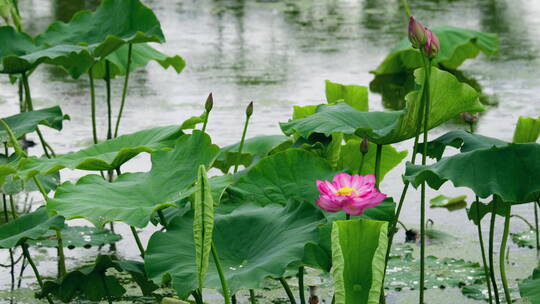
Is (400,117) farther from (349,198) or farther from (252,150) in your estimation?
(252,150)

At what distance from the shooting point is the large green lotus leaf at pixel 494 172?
153 centimetres

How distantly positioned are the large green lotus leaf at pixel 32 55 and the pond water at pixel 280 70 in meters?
0.46

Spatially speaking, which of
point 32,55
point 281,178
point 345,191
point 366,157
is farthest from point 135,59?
point 345,191

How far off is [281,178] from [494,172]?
0.43 meters

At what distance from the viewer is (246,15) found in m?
6.28

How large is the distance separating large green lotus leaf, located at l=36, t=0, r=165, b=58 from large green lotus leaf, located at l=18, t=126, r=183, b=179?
551 mm

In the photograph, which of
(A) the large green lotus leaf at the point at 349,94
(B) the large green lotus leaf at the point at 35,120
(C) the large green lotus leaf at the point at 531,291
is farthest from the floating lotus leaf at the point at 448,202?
(C) the large green lotus leaf at the point at 531,291

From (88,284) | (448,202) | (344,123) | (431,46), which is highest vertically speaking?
(431,46)

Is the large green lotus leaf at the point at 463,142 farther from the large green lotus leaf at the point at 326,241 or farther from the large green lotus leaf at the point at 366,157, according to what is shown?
the large green lotus leaf at the point at 366,157

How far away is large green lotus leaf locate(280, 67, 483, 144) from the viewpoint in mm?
1748

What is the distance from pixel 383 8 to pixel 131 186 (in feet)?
16.5

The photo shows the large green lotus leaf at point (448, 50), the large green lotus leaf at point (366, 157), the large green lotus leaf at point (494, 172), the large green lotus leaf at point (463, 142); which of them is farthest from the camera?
the large green lotus leaf at point (448, 50)

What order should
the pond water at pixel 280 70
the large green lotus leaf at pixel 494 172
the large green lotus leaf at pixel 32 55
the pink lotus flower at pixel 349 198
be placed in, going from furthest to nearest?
the pond water at pixel 280 70, the large green lotus leaf at pixel 32 55, the large green lotus leaf at pixel 494 172, the pink lotus flower at pixel 349 198

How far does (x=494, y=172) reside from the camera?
5.12 ft
